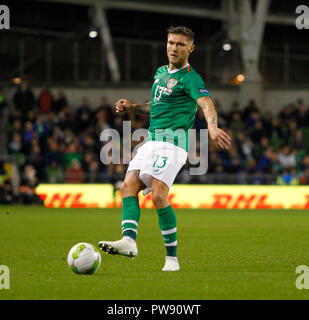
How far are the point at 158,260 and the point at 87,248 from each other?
173 cm

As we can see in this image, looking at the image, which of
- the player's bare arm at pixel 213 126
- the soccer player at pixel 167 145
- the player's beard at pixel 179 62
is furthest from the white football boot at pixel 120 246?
the player's beard at pixel 179 62

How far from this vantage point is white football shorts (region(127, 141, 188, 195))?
8531 millimetres

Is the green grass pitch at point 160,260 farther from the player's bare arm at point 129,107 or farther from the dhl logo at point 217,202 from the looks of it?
the dhl logo at point 217,202

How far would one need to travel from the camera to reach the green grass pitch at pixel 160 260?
23.2ft

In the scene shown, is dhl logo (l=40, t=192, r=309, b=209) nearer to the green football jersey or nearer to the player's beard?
the green football jersey

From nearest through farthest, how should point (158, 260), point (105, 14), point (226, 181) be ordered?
point (158, 260), point (226, 181), point (105, 14)

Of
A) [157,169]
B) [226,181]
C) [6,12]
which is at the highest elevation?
[6,12]

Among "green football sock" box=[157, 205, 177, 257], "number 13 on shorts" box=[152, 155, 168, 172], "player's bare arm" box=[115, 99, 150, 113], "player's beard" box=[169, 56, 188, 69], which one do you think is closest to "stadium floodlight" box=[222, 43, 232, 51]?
"player's bare arm" box=[115, 99, 150, 113]

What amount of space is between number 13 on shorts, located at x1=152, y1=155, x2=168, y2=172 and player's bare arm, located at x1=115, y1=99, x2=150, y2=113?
85 centimetres

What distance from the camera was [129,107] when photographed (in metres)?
9.19

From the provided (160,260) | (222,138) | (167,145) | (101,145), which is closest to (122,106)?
(167,145)

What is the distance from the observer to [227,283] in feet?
25.1
